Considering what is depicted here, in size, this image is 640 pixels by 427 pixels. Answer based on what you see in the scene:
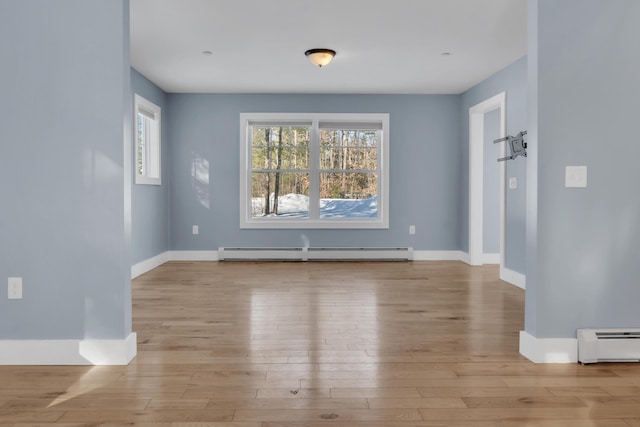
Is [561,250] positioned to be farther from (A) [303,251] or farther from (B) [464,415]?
(A) [303,251]

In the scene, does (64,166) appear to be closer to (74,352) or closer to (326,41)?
(74,352)

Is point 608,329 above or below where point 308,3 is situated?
below

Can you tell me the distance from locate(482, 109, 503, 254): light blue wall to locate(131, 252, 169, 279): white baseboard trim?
4.73 m

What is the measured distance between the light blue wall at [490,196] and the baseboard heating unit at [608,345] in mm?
4137

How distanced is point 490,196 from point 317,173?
8.65ft

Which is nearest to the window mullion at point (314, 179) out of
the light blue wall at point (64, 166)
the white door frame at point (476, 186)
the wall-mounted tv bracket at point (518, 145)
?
the white door frame at point (476, 186)

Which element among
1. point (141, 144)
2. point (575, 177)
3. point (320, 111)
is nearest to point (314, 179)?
point (320, 111)

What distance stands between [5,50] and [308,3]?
6.98 feet

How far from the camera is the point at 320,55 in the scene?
4734 millimetres

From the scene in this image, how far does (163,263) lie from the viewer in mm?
6617

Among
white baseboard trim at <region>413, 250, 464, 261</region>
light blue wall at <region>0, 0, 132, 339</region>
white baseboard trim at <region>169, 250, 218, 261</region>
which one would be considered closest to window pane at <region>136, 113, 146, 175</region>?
white baseboard trim at <region>169, 250, 218, 261</region>

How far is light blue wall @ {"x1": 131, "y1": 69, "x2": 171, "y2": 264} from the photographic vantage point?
558 centimetres

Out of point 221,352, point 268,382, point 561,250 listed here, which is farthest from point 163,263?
point 561,250

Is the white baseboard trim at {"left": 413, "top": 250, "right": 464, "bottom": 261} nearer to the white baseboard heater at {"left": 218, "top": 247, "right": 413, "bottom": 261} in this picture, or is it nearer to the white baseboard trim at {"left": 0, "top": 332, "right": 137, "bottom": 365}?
the white baseboard heater at {"left": 218, "top": 247, "right": 413, "bottom": 261}
